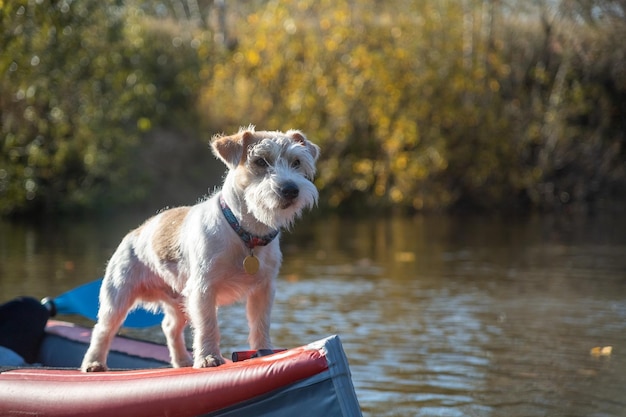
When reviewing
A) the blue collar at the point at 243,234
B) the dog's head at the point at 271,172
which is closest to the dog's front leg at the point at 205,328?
the blue collar at the point at 243,234

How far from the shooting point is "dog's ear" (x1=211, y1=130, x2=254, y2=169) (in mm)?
5242

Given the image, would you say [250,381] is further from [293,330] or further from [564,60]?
[564,60]

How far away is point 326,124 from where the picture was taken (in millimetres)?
27156

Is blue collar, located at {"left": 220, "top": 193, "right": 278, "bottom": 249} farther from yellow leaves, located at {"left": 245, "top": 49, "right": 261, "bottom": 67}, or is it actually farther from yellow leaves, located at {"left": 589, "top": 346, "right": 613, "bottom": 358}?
yellow leaves, located at {"left": 245, "top": 49, "right": 261, "bottom": 67}

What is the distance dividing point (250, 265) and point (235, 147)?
25.3 inches

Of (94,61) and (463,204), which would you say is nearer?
(94,61)

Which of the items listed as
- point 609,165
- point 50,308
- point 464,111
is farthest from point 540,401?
point 609,165

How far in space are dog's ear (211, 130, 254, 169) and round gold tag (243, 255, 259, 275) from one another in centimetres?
53

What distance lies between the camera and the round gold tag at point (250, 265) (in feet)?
17.1

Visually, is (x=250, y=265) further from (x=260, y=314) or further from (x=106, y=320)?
(x=106, y=320)

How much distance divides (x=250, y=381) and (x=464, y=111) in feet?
74.4

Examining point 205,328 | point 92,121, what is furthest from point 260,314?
point 92,121

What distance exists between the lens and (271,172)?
506 cm

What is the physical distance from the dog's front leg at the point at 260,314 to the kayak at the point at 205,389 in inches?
16.5
